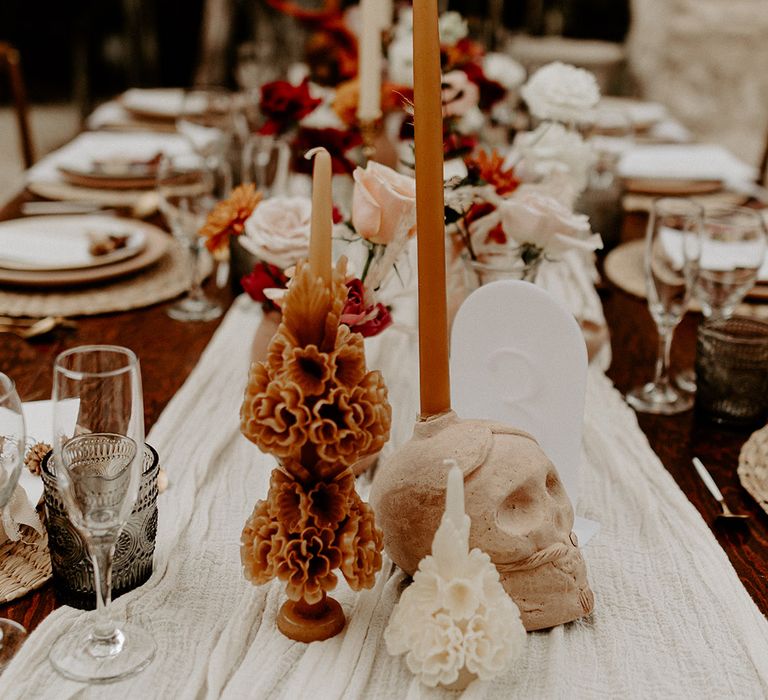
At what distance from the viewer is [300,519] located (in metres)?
0.69

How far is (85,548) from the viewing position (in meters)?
0.76

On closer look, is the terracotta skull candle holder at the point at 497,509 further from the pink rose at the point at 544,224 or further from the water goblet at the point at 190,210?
the water goblet at the point at 190,210

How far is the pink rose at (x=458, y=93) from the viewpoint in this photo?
1.59 metres

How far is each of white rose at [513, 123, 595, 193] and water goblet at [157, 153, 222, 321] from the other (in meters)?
0.47

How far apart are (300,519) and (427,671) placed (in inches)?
5.3

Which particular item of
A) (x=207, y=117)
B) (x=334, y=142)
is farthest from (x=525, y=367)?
(x=207, y=117)

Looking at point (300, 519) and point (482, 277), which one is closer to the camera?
point (300, 519)

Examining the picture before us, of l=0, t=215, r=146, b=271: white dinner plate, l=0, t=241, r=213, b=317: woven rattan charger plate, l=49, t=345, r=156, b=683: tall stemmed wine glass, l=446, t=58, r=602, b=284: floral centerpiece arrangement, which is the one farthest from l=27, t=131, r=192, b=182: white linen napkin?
l=49, t=345, r=156, b=683: tall stemmed wine glass

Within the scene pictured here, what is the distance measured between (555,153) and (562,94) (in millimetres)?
124

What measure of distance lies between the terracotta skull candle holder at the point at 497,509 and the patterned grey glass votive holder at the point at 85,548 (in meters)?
0.19

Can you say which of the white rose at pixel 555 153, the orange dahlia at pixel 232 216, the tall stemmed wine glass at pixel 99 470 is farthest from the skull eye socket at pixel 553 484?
the white rose at pixel 555 153

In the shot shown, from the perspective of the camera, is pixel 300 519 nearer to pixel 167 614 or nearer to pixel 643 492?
pixel 167 614

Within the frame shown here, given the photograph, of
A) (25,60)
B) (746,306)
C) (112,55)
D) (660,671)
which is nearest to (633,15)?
(112,55)

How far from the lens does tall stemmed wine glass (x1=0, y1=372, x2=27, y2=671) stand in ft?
2.38
